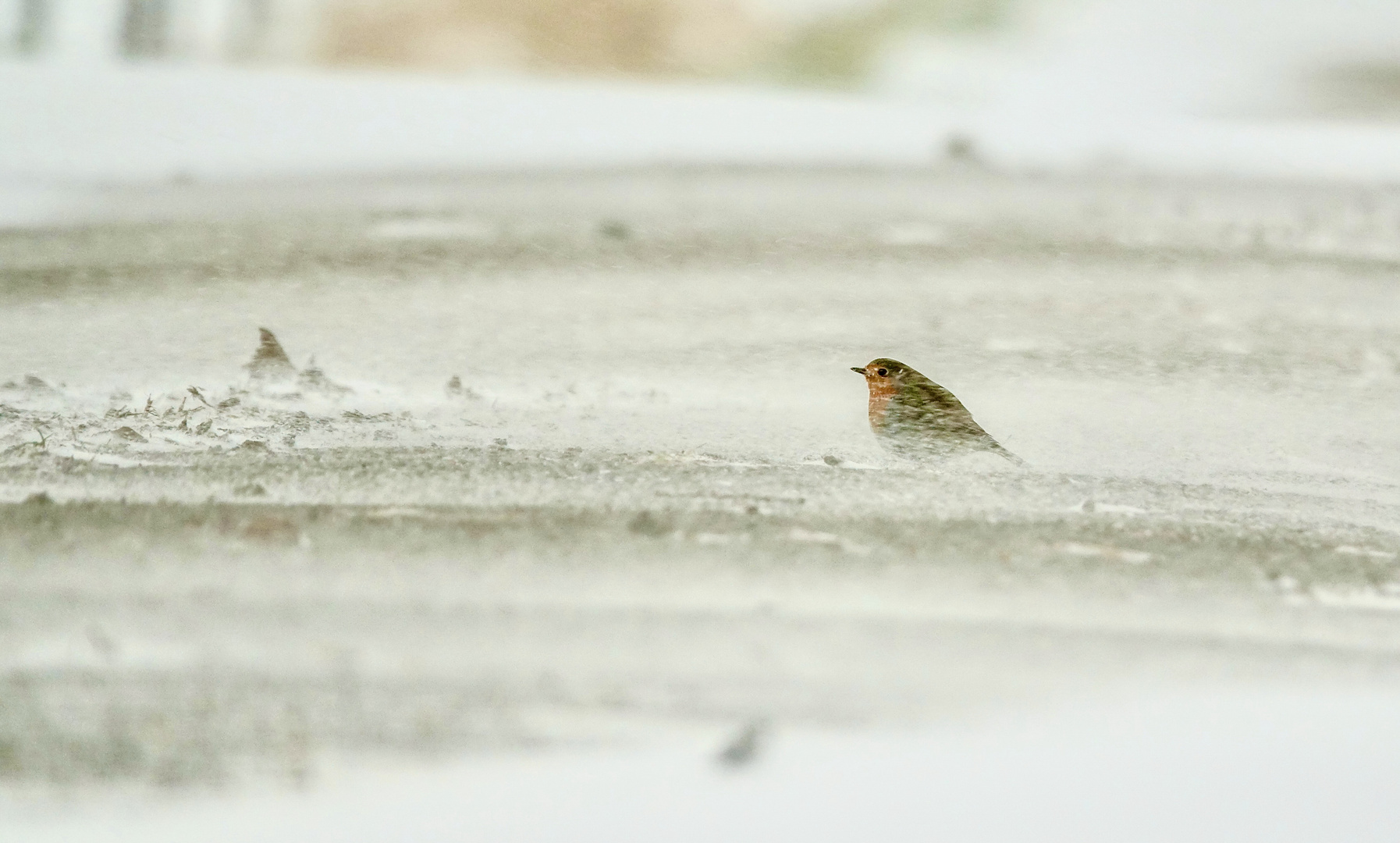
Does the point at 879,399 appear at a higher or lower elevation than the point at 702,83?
lower

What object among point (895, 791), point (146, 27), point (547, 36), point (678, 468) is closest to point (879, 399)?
point (678, 468)

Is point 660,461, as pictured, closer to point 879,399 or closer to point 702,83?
point 879,399

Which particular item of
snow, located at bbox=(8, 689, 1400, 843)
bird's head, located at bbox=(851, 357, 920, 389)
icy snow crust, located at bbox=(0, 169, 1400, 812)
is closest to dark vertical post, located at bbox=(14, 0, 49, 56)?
icy snow crust, located at bbox=(0, 169, 1400, 812)

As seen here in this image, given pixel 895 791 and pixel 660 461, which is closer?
pixel 895 791

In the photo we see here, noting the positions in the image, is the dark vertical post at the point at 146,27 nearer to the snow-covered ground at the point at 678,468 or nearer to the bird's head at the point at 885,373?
the snow-covered ground at the point at 678,468

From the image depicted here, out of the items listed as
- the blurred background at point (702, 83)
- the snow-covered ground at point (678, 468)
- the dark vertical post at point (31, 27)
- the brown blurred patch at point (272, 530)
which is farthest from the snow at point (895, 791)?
the dark vertical post at point (31, 27)
